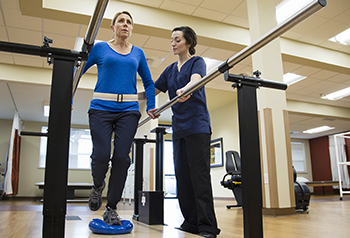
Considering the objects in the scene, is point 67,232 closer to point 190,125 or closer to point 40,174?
point 190,125

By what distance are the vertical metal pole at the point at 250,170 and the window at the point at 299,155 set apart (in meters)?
13.3

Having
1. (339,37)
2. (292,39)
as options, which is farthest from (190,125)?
(339,37)

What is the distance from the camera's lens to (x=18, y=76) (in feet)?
19.4

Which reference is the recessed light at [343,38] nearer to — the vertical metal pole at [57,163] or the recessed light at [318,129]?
the vertical metal pole at [57,163]

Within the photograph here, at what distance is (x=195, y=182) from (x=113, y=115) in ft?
2.07

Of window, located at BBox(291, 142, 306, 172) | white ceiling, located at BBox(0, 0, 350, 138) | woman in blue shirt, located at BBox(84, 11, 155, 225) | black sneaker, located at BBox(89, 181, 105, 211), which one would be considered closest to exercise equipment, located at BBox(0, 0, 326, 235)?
woman in blue shirt, located at BBox(84, 11, 155, 225)

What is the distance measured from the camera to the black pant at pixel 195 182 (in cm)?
172

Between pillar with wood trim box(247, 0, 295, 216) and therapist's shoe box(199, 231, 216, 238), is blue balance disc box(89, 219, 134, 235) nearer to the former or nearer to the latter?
therapist's shoe box(199, 231, 216, 238)

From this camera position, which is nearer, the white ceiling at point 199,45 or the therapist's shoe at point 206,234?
the therapist's shoe at point 206,234

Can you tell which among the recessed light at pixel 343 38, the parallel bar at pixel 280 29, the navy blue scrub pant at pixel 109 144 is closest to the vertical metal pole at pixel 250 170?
the parallel bar at pixel 280 29

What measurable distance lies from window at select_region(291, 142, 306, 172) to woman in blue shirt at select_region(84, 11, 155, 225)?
13066mm

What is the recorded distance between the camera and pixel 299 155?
13.6 meters

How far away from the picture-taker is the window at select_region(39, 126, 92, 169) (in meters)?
10.1

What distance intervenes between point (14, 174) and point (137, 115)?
8098mm
